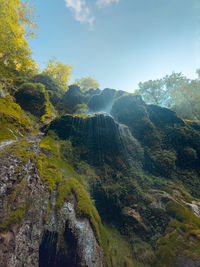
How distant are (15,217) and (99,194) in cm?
571

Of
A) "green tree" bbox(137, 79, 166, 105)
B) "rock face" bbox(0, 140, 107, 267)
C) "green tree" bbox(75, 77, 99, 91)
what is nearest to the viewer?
"rock face" bbox(0, 140, 107, 267)

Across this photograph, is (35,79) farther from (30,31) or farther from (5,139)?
(5,139)

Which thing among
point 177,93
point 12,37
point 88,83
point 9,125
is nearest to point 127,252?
point 9,125

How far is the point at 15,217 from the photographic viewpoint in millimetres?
3518

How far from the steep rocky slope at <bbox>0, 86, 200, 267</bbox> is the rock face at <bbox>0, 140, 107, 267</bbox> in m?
0.03

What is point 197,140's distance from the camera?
1327 cm

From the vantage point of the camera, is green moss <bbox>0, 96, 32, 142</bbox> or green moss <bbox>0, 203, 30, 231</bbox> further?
green moss <bbox>0, 96, 32, 142</bbox>

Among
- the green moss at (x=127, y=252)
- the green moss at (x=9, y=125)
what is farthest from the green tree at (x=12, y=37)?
the green moss at (x=127, y=252)

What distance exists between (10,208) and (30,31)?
2028cm

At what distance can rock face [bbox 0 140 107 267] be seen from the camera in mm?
3321

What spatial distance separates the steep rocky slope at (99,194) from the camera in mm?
4180

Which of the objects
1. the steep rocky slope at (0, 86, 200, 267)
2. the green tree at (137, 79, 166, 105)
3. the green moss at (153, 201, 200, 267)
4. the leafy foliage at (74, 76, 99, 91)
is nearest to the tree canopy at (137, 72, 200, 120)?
the green tree at (137, 79, 166, 105)

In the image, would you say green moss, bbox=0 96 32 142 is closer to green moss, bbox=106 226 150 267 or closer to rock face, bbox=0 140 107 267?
rock face, bbox=0 140 107 267

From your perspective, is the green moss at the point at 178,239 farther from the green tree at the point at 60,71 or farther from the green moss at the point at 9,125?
the green tree at the point at 60,71
